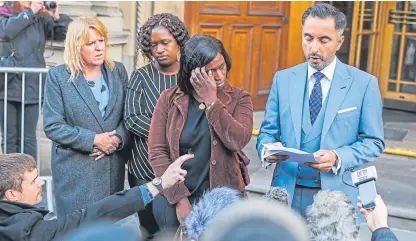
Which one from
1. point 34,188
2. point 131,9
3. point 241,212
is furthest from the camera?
point 131,9

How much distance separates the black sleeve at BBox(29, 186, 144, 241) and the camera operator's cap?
0.97 metres

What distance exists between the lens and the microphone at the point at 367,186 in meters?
2.15

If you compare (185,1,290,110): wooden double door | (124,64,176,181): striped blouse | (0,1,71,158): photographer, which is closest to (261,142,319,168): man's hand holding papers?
(124,64,176,181): striped blouse

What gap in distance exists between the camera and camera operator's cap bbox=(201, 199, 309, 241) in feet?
4.88

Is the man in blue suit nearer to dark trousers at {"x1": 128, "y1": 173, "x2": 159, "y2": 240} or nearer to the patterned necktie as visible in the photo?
the patterned necktie

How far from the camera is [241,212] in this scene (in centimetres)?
157

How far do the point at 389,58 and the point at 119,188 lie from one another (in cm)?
558

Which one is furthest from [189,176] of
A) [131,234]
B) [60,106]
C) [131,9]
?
[131,9]

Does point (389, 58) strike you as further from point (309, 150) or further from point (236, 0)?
point (309, 150)

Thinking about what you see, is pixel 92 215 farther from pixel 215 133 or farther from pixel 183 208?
pixel 215 133

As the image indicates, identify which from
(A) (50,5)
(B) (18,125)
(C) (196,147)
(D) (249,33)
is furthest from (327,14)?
(D) (249,33)

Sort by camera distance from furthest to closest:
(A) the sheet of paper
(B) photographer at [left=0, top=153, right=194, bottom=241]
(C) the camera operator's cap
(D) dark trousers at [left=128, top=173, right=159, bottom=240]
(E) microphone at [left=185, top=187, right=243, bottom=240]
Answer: (D) dark trousers at [left=128, top=173, right=159, bottom=240], (A) the sheet of paper, (B) photographer at [left=0, top=153, right=194, bottom=241], (E) microphone at [left=185, top=187, right=243, bottom=240], (C) the camera operator's cap

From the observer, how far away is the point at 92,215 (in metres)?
2.53

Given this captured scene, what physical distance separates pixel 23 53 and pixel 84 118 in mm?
1768
